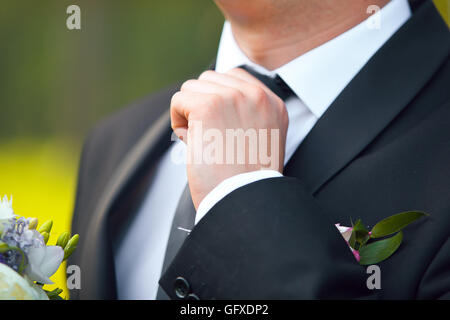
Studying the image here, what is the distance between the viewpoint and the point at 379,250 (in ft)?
3.78

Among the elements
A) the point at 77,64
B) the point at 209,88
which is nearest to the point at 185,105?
the point at 209,88

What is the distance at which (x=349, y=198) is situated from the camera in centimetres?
125

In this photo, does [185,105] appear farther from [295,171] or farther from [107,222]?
[107,222]

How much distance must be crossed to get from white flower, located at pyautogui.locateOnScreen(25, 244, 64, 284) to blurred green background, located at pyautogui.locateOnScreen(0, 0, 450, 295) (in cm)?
464

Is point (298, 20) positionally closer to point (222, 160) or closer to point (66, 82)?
point (222, 160)

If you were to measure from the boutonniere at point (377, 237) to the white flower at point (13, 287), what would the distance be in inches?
23.7

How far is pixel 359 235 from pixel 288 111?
399mm

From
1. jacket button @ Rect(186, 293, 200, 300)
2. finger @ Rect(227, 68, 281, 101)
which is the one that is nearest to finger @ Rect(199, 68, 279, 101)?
finger @ Rect(227, 68, 281, 101)

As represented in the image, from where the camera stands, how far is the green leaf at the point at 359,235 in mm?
1151

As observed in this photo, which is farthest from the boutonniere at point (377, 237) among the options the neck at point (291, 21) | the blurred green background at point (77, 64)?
the blurred green background at point (77, 64)

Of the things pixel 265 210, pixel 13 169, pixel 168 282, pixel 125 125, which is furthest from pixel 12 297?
pixel 13 169

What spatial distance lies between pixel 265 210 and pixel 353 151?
0.30m
